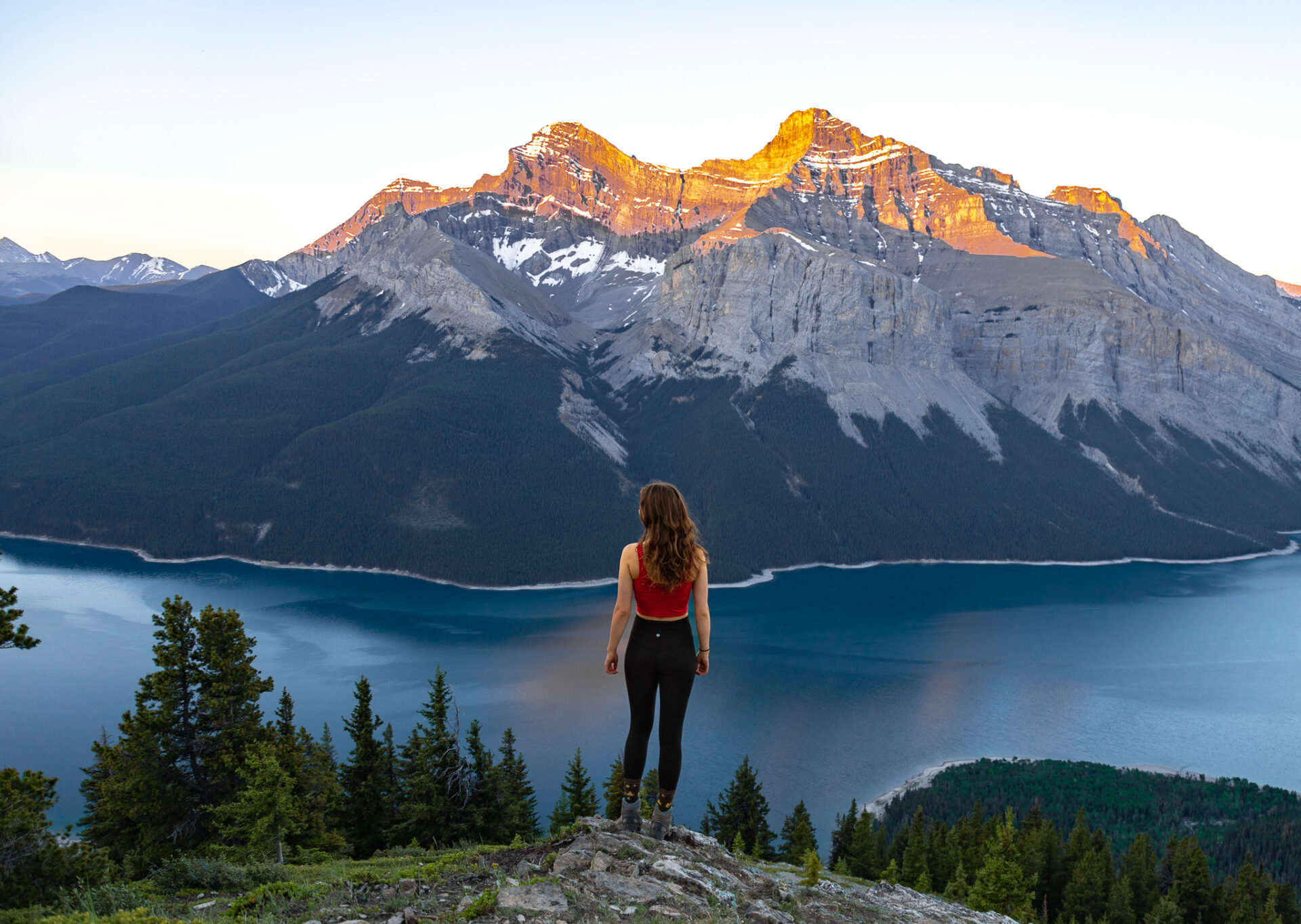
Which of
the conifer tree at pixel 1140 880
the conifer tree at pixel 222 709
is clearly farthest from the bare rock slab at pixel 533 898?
the conifer tree at pixel 1140 880

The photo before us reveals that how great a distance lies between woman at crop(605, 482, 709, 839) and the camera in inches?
360

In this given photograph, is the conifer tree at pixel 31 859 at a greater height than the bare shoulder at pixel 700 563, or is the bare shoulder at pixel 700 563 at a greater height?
the bare shoulder at pixel 700 563

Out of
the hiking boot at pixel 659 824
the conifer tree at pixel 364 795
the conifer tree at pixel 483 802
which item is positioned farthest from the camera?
the conifer tree at pixel 483 802

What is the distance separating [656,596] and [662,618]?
1.07 feet

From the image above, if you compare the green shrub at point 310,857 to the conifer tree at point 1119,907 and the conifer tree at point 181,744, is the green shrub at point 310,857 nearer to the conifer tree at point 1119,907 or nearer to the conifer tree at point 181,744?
the conifer tree at point 181,744

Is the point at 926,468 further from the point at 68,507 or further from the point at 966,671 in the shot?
the point at 68,507

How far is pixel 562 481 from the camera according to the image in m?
163

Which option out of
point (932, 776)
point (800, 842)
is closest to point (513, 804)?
point (800, 842)

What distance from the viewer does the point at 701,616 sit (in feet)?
32.8

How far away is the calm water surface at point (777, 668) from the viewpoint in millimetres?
68500

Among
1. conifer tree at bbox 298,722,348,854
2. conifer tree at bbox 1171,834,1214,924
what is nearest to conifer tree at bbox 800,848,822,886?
conifer tree at bbox 298,722,348,854

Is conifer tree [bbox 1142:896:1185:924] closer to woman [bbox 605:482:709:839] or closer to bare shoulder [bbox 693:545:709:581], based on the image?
woman [bbox 605:482:709:839]

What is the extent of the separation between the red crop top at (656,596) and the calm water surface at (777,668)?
48.8 m

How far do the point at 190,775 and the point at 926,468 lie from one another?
18463cm
